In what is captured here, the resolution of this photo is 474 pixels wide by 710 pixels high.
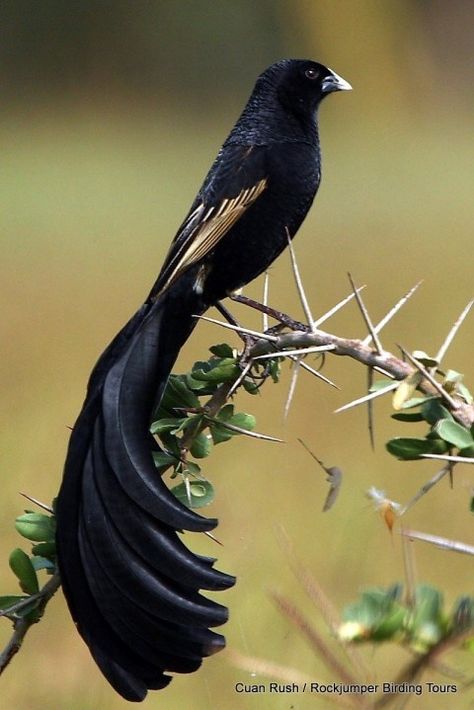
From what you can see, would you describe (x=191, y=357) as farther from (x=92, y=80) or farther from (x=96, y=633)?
(x=92, y=80)

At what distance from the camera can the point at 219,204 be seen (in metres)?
1.95

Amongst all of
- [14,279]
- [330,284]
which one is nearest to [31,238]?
[14,279]

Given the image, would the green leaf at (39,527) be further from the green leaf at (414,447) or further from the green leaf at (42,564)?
the green leaf at (414,447)

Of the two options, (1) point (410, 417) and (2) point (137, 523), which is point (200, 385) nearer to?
(2) point (137, 523)

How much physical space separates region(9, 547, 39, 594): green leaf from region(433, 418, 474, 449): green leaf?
491mm

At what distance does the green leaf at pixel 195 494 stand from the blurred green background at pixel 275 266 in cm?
28

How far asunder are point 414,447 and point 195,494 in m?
0.33

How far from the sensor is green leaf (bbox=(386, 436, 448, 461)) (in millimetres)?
1058

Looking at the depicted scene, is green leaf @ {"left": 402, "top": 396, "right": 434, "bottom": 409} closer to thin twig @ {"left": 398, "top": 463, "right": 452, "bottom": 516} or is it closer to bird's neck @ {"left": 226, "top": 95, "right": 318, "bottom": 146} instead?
thin twig @ {"left": 398, "top": 463, "right": 452, "bottom": 516}

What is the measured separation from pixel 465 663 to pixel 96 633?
938mm

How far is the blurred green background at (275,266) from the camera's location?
2.40 m

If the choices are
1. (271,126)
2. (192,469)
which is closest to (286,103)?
(271,126)

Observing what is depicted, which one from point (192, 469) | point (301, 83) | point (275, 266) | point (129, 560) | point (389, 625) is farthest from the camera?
point (275, 266)

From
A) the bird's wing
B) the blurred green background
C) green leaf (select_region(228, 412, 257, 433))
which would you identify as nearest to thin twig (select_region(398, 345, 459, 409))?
the blurred green background
